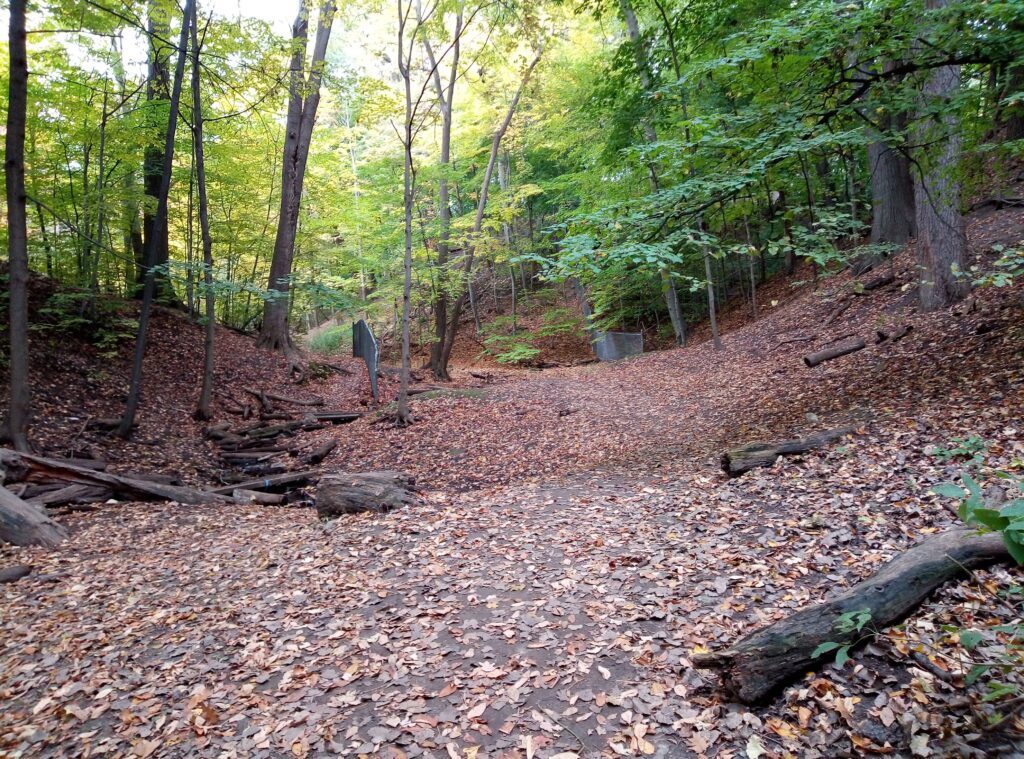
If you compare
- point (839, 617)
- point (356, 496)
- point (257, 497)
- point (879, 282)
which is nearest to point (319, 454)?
point (257, 497)

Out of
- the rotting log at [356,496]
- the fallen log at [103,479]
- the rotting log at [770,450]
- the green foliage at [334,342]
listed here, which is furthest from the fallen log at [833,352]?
the green foliage at [334,342]

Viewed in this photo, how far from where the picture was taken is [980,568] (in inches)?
108

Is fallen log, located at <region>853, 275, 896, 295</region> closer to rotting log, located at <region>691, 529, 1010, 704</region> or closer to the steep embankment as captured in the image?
the steep embankment

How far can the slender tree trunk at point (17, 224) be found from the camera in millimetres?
6402

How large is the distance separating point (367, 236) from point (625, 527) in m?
13.9

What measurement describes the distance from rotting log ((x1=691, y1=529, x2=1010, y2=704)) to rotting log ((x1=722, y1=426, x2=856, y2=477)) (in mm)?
2610

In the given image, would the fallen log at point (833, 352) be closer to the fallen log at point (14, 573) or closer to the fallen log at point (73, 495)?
the fallen log at point (14, 573)

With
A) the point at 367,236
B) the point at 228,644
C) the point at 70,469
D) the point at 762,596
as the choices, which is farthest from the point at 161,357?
the point at 762,596

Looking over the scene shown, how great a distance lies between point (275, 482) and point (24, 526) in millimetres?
3035

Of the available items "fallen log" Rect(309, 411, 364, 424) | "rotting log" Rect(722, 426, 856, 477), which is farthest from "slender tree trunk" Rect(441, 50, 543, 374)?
"rotting log" Rect(722, 426, 856, 477)

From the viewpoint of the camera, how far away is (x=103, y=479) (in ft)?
22.8

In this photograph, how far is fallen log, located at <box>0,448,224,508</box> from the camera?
6.50 meters

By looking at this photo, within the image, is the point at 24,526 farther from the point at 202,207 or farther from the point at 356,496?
the point at 202,207

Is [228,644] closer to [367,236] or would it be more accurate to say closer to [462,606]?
[462,606]
